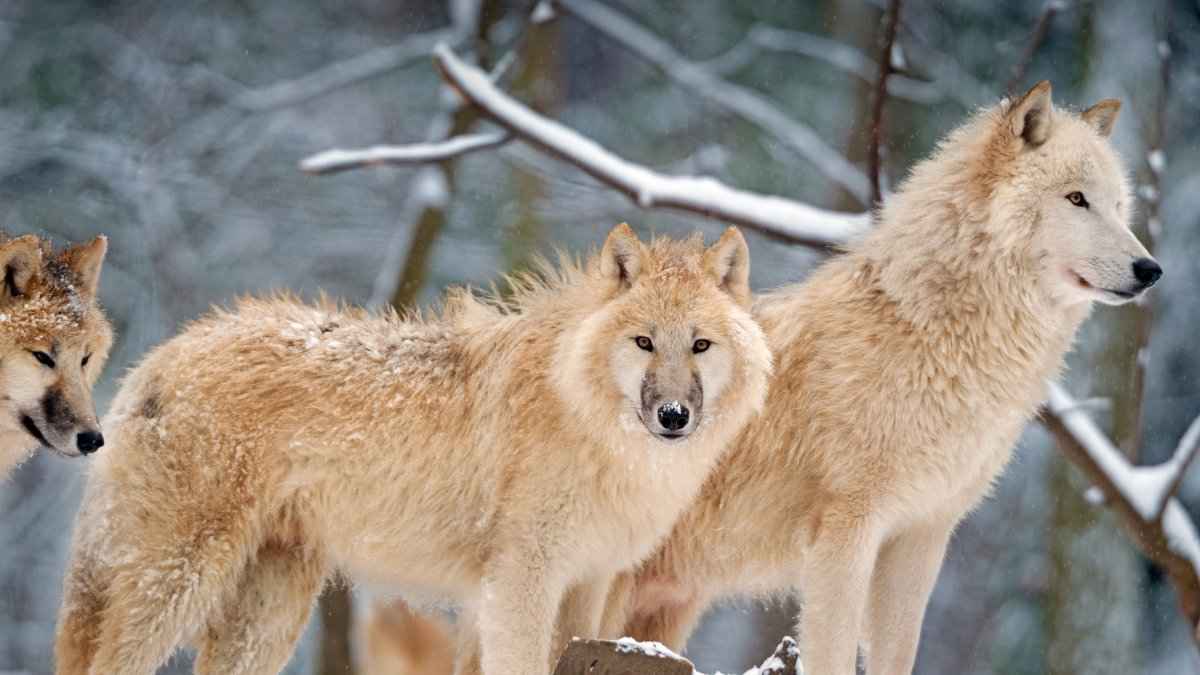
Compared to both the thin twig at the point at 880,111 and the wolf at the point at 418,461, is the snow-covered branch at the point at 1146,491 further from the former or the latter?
the wolf at the point at 418,461

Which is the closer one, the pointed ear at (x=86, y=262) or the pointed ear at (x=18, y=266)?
the pointed ear at (x=18, y=266)

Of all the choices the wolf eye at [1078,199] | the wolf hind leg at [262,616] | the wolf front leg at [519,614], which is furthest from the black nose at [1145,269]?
the wolf hind leg at [262,616]

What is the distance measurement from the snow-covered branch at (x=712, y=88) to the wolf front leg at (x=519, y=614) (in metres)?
6.89

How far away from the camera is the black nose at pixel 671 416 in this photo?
4.90 metres

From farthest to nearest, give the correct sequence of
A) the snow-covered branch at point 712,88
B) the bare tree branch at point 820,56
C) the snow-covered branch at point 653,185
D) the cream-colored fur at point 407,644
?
the bare tree branch at point 820,56 < the snow-covered branch at point 712,88 < the snow-covered branch at point 653,185 < the cream-colored fur at point 407,644

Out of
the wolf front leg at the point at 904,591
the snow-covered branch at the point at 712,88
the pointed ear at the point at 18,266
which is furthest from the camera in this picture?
the snow-covered branch at the point at 712,88

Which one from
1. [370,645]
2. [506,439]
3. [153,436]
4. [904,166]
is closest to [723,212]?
[904,166]

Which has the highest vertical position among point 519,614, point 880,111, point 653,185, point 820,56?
point 820,56

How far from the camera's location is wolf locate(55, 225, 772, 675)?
5.13m

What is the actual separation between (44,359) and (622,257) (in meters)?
2.08

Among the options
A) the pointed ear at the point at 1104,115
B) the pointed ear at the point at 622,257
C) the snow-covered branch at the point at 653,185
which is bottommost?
the pointed ear at the point at 622,257

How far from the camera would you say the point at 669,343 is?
5.07 m

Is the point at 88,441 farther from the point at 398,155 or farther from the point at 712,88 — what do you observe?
→ the point at 712,88

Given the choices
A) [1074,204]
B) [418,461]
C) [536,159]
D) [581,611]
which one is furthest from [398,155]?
[1074,204]
